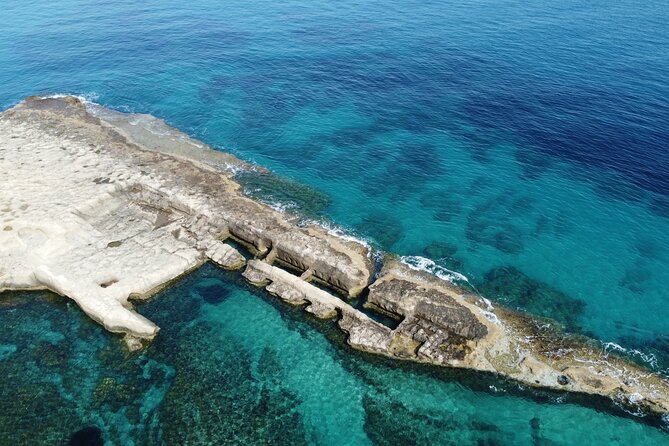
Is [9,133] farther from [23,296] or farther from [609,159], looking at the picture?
[609,159]

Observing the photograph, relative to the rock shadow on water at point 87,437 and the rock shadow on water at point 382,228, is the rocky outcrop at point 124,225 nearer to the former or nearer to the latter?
the rock shadow on water at point 382,228

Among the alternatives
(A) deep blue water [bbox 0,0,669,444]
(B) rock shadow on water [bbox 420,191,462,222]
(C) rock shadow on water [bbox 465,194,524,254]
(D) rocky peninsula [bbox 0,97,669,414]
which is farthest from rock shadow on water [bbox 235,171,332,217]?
(C) rock shadow on water [bbox 465,194,524,254]

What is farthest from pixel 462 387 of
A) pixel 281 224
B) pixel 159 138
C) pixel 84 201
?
pixel 159 138

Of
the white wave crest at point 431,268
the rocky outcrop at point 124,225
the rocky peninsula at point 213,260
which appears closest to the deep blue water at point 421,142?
the white wave crest at point 431,268

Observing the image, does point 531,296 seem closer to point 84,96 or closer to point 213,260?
point 213,260

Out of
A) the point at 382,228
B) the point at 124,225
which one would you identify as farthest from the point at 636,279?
the point at 124,225
